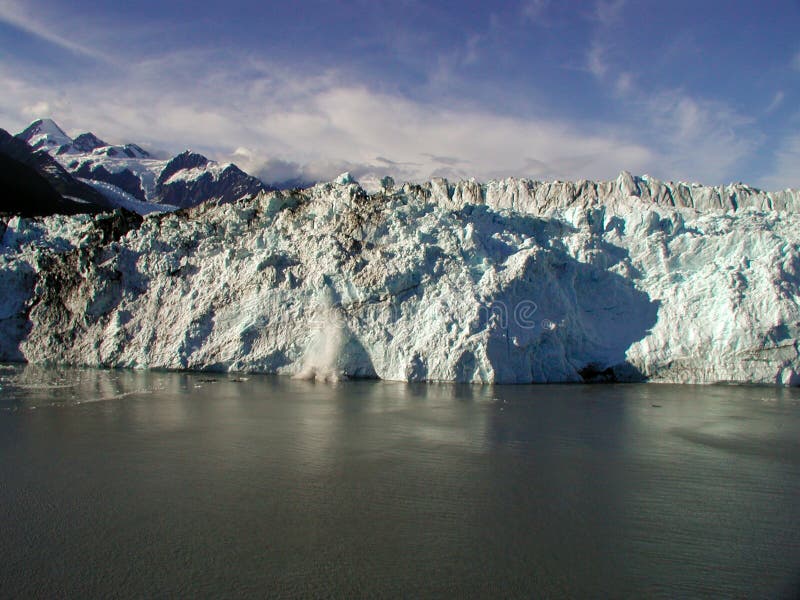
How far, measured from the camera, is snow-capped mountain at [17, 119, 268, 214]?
98.0m

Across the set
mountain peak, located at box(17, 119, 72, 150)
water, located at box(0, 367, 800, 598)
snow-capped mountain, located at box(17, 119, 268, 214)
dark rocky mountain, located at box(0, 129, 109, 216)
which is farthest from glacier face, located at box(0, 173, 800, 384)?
mountain peak, located at box(17, 119, 72, 150)

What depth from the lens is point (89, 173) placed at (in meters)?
94.8

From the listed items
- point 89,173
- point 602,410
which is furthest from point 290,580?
point 89,173

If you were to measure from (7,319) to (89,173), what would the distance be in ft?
256

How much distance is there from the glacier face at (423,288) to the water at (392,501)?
5789 millimetres

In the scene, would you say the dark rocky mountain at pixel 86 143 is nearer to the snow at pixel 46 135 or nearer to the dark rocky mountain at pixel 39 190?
the snow at pixel 46 135

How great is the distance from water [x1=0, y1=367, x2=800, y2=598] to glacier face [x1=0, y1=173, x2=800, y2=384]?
579cm

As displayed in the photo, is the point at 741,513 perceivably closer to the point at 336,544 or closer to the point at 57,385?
the point at 336,544

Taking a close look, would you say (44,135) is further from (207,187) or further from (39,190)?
(39,190)

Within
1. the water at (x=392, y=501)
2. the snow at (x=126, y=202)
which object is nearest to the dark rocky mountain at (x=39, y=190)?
the snow at (x=126, y=202)

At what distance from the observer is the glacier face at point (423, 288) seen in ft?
70.1

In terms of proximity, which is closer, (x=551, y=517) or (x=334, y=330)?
(x=551, y=517)

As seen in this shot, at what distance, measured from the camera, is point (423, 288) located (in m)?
22.3

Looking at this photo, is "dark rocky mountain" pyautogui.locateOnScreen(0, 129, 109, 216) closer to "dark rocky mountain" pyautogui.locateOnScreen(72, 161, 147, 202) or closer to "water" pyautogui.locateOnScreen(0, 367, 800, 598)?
"dark rocky mountain" pyautogui.locateOnScreen(72, 161, 147, 202)
